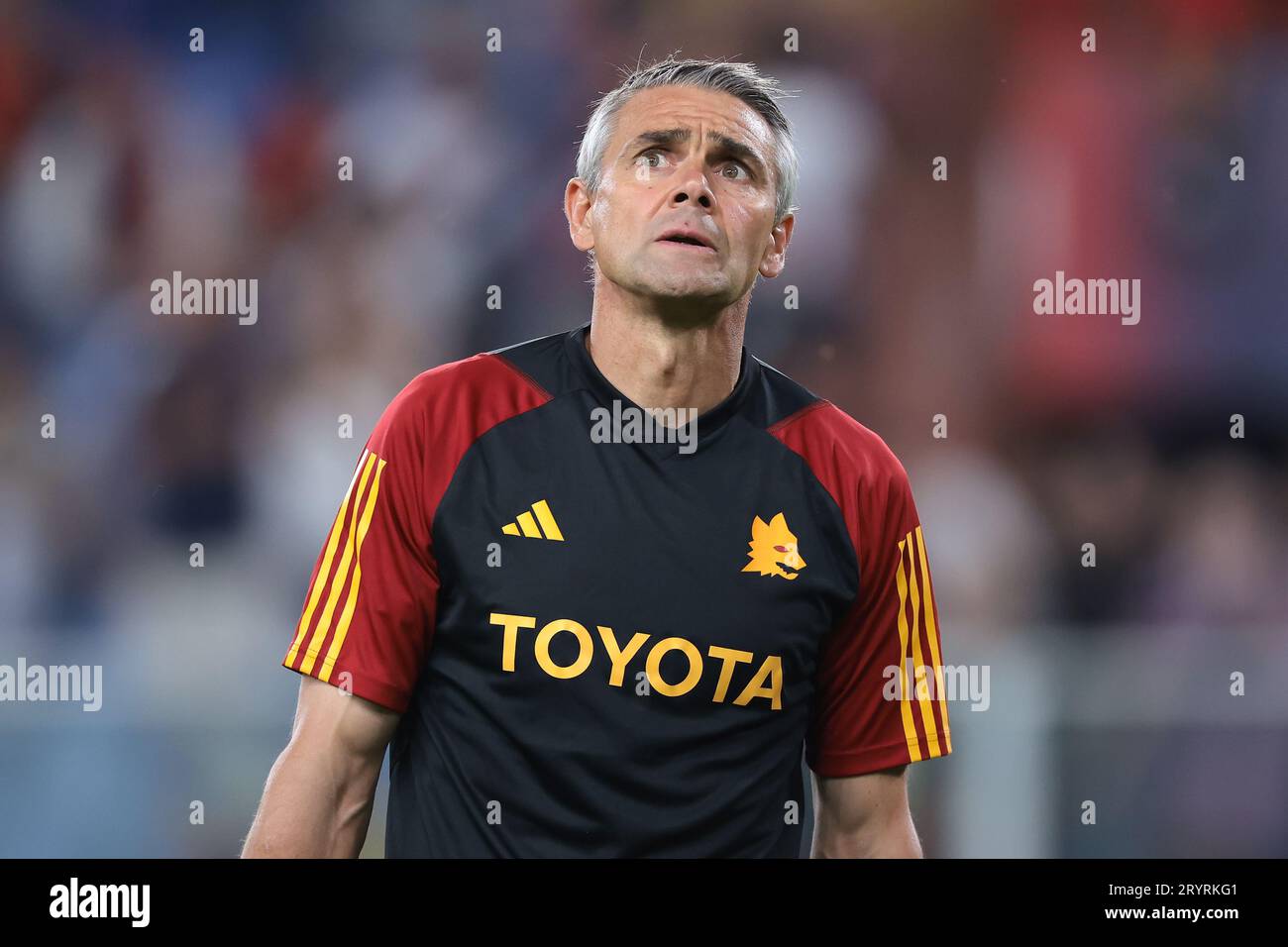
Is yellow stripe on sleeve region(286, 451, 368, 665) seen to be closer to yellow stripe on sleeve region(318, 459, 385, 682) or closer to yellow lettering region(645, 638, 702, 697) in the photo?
yellow stripe on sleeve region(318, 459, 385, 682)

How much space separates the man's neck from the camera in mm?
2363

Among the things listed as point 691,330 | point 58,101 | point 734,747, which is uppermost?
point 58,101

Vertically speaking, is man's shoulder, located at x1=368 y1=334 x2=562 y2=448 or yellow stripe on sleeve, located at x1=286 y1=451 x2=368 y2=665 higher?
man's shoulder, located at x1=368 y1=334 x2=562 y2=448

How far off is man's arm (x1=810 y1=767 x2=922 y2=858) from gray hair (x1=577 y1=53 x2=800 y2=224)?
104 cm

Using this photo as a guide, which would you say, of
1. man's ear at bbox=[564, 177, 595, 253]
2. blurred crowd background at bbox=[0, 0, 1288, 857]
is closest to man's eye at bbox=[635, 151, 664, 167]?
man's ear at bbox=[564, 177, 595, 253]

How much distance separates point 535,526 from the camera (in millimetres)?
2229

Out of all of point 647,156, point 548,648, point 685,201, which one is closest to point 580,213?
point 647,156

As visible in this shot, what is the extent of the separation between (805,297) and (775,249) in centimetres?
216

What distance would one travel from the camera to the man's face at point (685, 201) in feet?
7.52

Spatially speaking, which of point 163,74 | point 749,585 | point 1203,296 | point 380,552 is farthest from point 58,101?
point 1203,296

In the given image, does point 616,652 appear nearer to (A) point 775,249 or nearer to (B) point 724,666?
(B) point 724,666

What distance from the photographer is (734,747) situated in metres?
2.22

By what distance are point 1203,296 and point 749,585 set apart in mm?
3177
